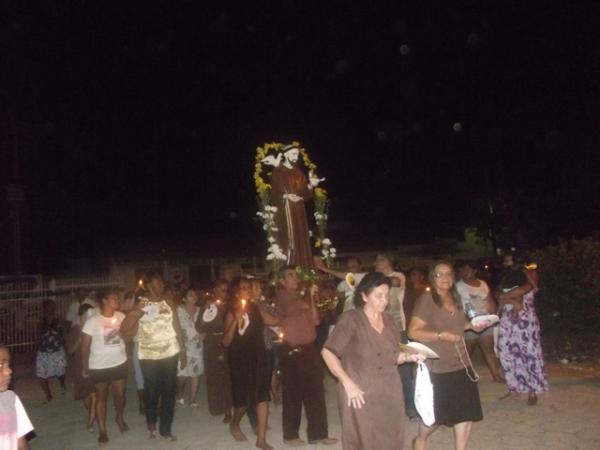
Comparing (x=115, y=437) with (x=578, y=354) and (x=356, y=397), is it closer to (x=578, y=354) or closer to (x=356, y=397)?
(x=356, y=397)

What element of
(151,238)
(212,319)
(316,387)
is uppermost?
(151,238)

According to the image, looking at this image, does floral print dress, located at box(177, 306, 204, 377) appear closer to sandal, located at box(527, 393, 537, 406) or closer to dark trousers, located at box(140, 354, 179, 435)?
dark trousers, located at box(140, 354, 179, 435)

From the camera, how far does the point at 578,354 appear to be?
11.5 meters

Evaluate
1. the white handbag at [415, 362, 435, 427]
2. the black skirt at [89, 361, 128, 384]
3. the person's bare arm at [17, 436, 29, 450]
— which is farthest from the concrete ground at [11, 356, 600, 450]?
the person's bare arm at [17, 436, 29, 450]

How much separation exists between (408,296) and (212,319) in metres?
2.69

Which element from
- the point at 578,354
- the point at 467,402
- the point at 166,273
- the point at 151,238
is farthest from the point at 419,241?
the point at 467,402

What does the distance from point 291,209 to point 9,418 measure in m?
5.96

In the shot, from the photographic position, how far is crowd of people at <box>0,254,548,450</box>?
15.6 ft

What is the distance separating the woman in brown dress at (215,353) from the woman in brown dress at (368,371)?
13.3 ft

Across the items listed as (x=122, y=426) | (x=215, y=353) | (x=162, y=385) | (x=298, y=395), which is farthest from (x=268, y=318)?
(x=122, y=426)

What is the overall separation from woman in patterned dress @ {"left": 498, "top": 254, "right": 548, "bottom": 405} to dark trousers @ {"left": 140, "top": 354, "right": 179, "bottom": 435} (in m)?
4.26

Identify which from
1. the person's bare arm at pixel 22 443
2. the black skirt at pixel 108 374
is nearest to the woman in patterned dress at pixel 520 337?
the black skirt at pixel 108 374

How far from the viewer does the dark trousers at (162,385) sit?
295 inches

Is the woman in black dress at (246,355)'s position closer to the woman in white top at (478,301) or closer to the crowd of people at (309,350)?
the crowd of people at (309,350)
